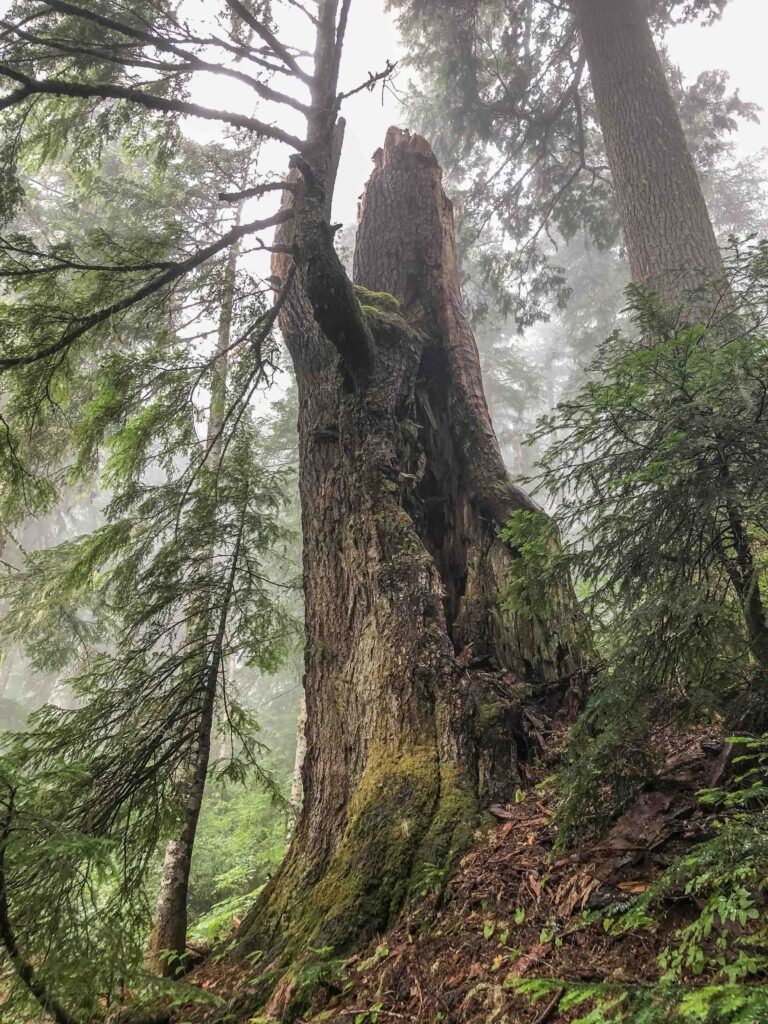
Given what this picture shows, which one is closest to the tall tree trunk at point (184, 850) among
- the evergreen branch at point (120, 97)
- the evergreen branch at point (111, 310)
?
the evergreen branch at point (111, 310)

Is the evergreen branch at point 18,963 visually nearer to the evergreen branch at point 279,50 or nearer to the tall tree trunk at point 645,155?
the evergreen branch at point 279,50

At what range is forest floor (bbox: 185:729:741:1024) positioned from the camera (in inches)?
65.7

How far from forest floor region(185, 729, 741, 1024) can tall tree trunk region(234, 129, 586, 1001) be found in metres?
0.21

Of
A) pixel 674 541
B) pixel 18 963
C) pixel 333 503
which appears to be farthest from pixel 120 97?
pixel 18 963

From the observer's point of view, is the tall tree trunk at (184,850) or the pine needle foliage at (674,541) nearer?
the pine needle foliage at (674,541)

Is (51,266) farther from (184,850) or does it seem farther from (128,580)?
(184,850)

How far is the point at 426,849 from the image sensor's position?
2.55m

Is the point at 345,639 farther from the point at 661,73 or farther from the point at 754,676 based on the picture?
the point at 661,73

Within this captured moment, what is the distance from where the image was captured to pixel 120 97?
3.79 metres

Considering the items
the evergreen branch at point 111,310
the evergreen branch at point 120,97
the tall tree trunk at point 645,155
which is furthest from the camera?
the tall tree trunk at point 645,155

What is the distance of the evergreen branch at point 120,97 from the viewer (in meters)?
3.53

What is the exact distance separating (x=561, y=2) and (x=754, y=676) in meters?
11.6

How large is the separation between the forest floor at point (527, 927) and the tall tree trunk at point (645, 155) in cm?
486

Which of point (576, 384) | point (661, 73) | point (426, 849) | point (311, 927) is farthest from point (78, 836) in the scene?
point (576, 384)
